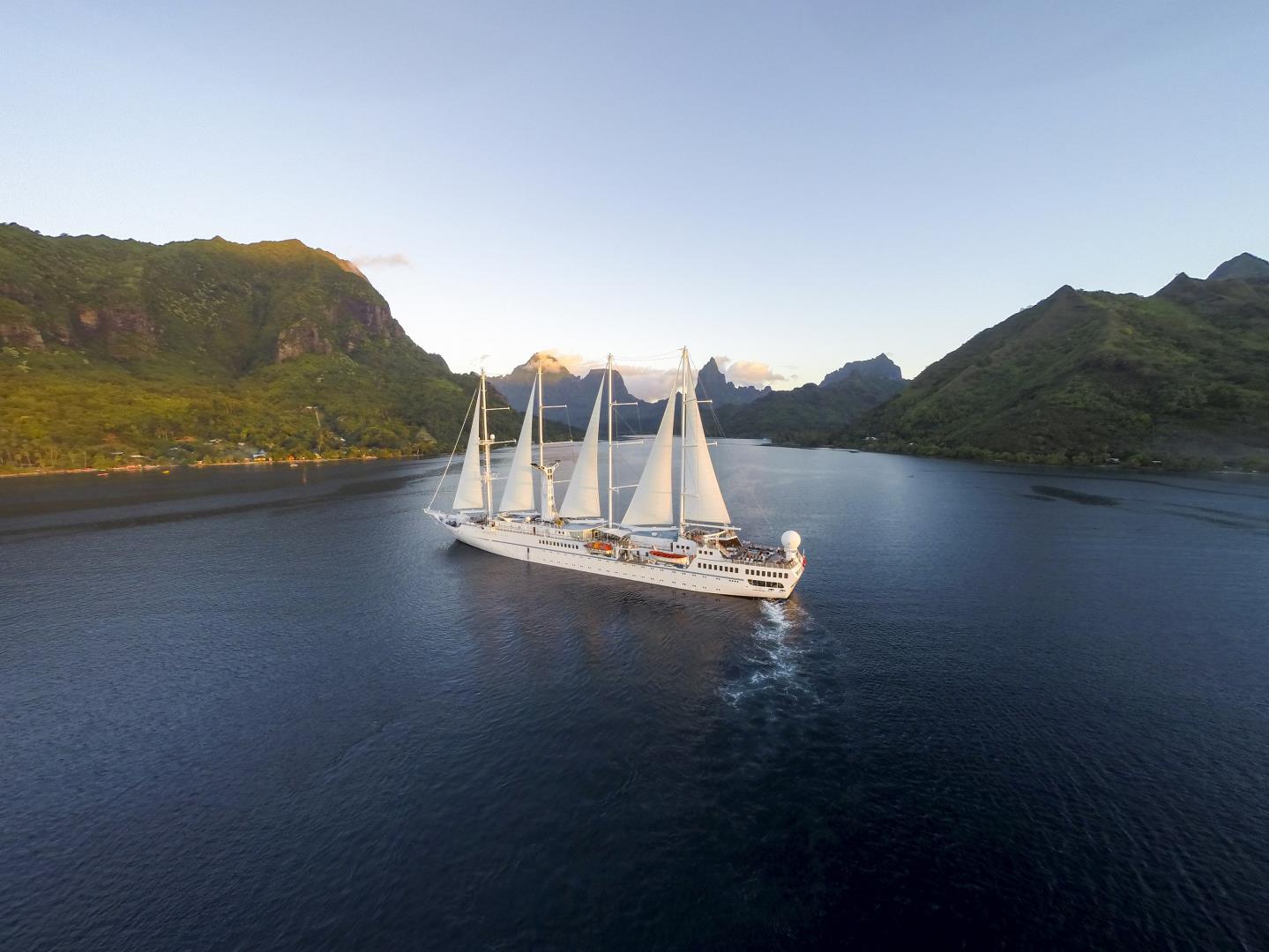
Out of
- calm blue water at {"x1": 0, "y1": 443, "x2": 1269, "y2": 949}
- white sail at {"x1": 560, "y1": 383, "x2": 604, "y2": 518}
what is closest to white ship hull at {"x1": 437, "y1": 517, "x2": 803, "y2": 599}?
calm blue water at {"x1": 0, "y1": 443, "x2": 1269, "y2": 949}

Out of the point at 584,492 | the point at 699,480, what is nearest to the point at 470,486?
the point at 584,492

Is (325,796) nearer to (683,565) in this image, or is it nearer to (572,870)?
(572,870)

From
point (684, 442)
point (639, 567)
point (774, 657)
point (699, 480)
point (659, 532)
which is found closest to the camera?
point (774, 657)

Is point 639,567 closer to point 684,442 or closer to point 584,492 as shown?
point 584,492

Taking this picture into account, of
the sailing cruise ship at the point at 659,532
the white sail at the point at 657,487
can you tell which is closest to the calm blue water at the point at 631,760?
the sailing cruise ship at the point at 659,532

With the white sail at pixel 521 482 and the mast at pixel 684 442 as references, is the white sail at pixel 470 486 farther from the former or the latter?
the mast at pixel 684 442
